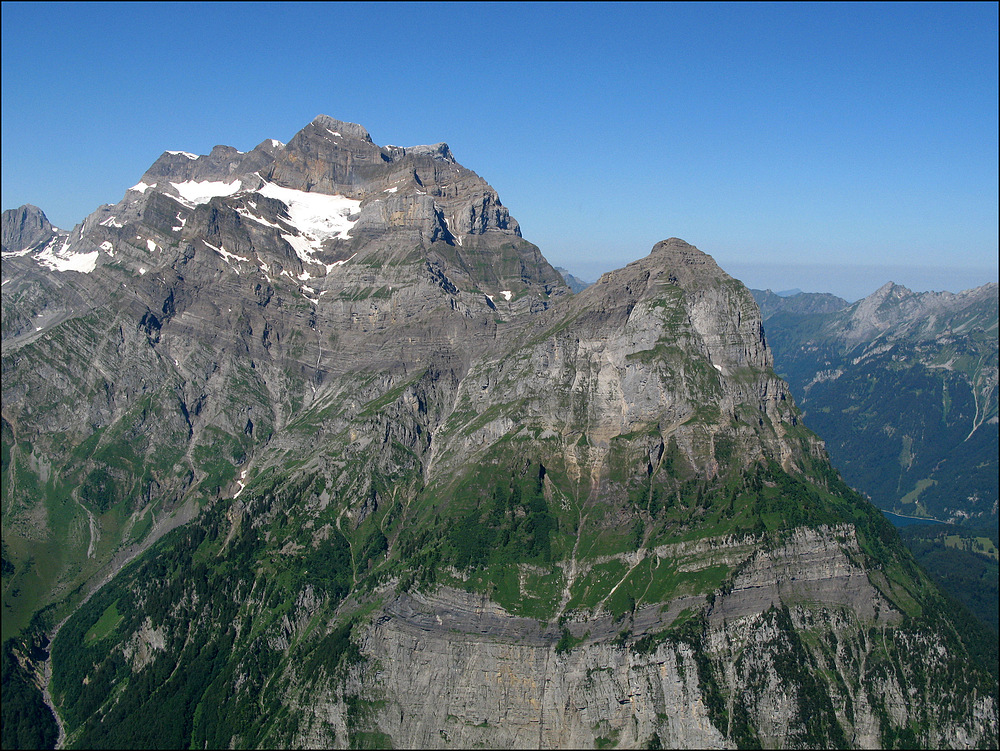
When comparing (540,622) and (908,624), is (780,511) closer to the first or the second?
(908,624)

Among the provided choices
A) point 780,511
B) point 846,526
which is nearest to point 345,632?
point 780,511

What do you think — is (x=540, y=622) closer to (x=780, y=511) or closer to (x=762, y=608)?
(x=762, y=608)

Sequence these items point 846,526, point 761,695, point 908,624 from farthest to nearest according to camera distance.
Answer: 1. point 846,526
2. point 908,624
3. point 761,695

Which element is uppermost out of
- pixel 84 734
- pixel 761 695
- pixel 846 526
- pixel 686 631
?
pixel 846 526

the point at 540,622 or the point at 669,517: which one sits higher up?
the point at 669,517

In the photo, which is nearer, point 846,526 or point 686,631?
point 686,631

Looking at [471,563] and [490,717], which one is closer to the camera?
[490,717]

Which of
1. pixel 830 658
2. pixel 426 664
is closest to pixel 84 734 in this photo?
pixel 426 664

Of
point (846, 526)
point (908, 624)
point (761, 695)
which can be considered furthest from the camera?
point (846, 526)

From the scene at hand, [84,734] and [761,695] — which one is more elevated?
[761,695]
